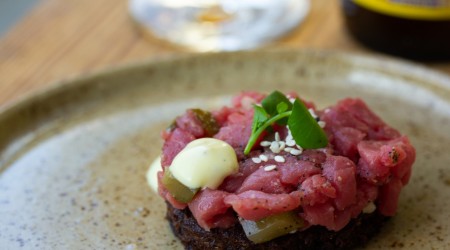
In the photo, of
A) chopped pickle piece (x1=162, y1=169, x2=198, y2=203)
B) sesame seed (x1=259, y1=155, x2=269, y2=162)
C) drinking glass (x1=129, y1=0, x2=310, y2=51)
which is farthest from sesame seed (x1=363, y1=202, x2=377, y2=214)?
drinking glass (x1=129, y1=0, x2=310, y2=51)

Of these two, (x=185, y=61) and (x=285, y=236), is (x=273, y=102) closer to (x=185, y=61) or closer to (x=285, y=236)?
(x=285, y=236)

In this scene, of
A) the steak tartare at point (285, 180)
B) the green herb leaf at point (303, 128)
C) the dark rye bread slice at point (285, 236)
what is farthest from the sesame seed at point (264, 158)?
the dark rye bread slice at point (285, 236)

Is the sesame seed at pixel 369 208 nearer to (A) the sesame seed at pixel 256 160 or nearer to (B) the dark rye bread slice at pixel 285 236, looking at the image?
(B) the dark rye bread slice at pixel 285 236

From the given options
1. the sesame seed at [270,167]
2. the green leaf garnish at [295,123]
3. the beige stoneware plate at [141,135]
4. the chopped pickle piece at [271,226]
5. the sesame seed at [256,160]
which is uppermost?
the green leaf garnish at [295,123]

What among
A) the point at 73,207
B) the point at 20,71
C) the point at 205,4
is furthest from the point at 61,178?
the point at 205,4

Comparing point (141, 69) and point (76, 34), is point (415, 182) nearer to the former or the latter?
point (141, 69)

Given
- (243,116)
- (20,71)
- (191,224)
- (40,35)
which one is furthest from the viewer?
(40,35)
